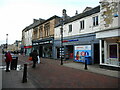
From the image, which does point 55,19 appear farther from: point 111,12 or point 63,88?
point 63,88

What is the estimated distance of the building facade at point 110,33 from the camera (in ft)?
34.1

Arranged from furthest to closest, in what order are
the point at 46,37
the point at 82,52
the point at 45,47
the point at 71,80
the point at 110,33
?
the point at 45,47, the point at 46,37, the point at 82,52, the point at 110,33, the point at 71,80

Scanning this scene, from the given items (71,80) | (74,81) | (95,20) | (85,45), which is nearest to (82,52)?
(85,45)

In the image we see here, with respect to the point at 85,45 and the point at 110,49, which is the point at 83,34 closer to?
the point at 85,45

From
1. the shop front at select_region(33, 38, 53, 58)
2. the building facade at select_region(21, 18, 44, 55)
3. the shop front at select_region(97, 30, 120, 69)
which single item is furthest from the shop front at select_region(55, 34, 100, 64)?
the building facade at select_region(21, 18, 44, 55)

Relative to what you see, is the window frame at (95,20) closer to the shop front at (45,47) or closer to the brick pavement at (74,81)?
the brick pavement at (74,81)

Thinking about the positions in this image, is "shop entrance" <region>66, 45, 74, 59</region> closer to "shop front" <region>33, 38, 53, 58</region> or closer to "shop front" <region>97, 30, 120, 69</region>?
"shop front" <region>33, 38, 53, 58</region>

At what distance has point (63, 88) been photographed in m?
5.50

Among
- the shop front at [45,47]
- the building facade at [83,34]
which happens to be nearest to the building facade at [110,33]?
the building facade at [83,34]

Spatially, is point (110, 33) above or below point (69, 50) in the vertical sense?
above

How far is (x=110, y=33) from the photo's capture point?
405 inches

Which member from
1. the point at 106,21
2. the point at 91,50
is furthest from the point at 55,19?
the point at 106,21

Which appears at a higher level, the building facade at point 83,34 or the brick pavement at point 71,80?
the building facade at point 83,34

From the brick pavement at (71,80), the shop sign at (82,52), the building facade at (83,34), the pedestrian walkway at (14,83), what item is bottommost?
the brick pavement at (71,80)
